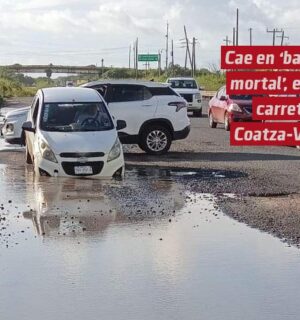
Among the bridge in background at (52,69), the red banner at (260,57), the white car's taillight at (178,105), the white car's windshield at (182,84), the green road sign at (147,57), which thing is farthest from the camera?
the bridge in background at (52,69)

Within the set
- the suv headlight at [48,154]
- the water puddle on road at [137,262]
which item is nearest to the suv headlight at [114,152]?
the suv headlight at [48,154]

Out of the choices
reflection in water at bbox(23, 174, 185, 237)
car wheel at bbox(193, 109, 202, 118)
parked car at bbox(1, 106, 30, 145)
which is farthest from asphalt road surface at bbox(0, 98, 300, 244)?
car wheel at bbox(193, 109, 202, 118)

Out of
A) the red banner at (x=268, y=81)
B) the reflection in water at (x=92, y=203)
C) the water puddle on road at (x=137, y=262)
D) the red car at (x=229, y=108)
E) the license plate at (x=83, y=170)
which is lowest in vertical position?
the water puddle on road at (x=137, y=262)

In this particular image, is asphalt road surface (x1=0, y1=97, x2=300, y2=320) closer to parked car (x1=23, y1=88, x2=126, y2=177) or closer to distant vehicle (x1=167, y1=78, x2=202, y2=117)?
parked car (x1=23, y1=88, x2=126, y2=177)

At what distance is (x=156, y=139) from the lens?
18.9 meters

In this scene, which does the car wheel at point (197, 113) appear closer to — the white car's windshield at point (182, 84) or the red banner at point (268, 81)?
the white car's windshield at point (182, 84)

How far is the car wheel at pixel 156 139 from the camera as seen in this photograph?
18.9 m

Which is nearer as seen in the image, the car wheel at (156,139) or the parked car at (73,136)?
the parked car at (73,136)

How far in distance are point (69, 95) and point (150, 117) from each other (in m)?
3.62

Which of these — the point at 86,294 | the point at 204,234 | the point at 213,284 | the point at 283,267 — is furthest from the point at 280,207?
the point at 86,294

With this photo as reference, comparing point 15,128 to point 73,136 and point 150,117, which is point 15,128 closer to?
point 150,117

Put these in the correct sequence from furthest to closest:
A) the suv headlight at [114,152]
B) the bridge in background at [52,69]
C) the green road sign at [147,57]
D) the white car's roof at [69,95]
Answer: the bridge in background at [52,69] → the green road sign at [147,57] → the white car's roof at [69,95] → the suv headlight at [114,152]

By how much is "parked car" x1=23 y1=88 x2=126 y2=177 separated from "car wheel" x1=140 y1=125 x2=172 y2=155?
10.4 feet

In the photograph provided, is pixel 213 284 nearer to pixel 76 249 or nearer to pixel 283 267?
pixel 283 267
